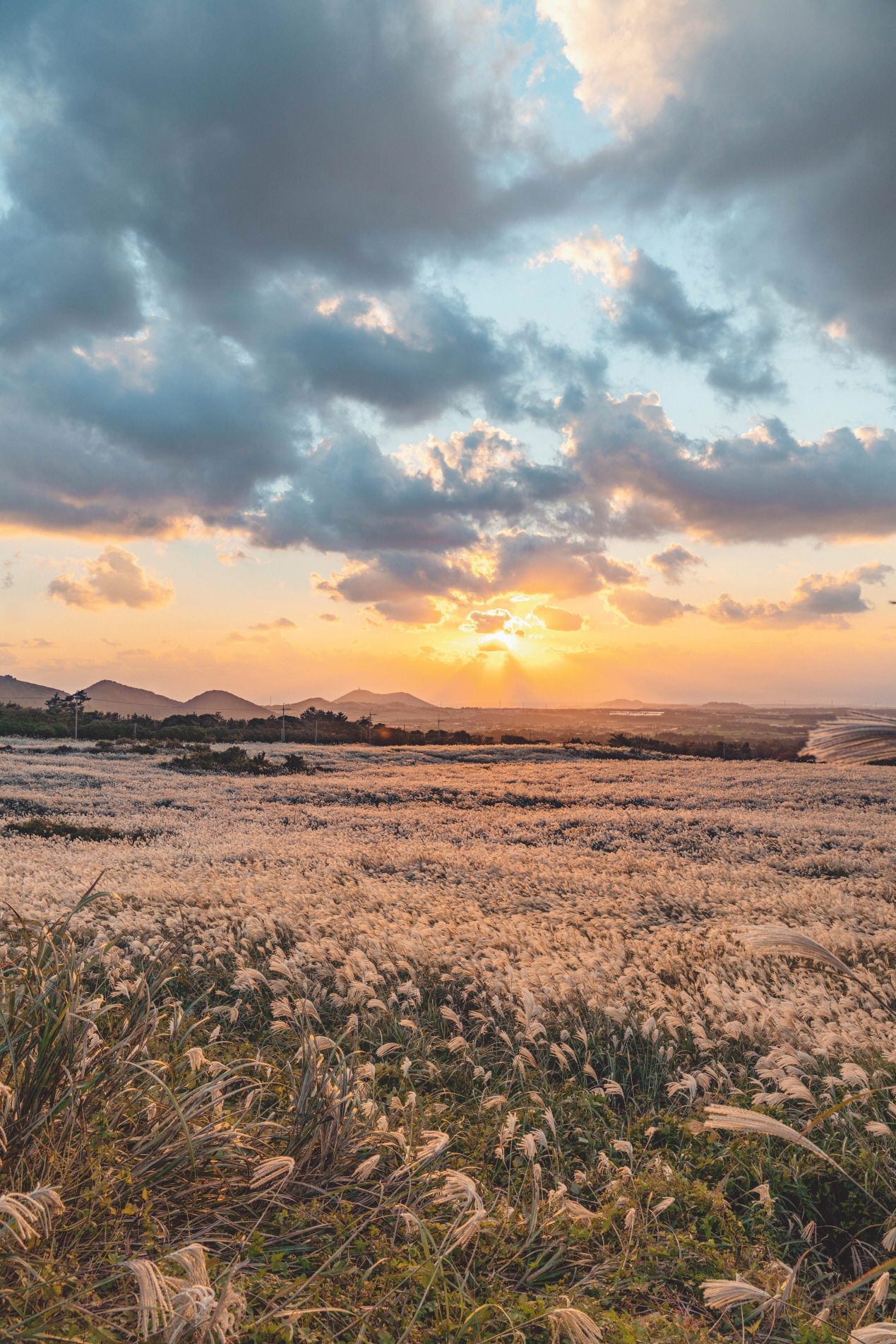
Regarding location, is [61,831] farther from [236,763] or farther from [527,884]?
[236,763]

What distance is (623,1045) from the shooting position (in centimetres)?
593

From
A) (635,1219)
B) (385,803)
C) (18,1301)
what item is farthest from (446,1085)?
(385,803)

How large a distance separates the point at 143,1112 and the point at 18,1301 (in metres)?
1.30

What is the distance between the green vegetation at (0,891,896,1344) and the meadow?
0.9 inches

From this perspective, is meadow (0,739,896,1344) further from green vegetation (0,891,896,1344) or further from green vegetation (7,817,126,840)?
green vegetation (7,817,126,840)

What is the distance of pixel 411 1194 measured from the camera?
3662 mm

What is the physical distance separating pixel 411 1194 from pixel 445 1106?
1451mm

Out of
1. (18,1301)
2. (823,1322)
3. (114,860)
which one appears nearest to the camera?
(18,1301)

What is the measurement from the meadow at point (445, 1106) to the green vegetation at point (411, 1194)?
0.02 m

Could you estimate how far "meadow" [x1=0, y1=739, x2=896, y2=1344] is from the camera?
2949 millimetres

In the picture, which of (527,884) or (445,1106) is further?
(527,884)

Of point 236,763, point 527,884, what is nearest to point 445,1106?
point 527,884

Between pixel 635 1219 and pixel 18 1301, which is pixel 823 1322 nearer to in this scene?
pixel 635 1219

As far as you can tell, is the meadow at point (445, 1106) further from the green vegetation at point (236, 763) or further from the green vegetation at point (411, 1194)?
the green vegetation at point (236, 763)
